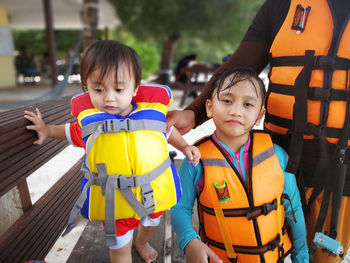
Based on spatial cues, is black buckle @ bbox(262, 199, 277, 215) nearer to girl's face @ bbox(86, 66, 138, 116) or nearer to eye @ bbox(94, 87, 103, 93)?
girl's face @ bbox(86, 66, 138, 116)

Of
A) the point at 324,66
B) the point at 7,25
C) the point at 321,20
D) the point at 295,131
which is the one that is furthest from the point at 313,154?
the point at 7,25

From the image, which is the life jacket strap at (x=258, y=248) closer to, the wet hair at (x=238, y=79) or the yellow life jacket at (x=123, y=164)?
the yellow life jacket at (x=123, y=164)

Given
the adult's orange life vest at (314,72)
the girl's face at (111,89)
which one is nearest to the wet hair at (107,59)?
the girl's face at (111,89)

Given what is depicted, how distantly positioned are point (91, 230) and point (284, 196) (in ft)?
3.76

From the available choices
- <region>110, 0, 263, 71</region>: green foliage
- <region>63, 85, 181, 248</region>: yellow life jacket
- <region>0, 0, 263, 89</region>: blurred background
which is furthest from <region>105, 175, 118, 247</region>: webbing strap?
<region>110, 0, 263, 71</region>: green foliage

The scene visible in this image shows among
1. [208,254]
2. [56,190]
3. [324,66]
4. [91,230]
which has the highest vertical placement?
[324,66]

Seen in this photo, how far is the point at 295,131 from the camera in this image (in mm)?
1300

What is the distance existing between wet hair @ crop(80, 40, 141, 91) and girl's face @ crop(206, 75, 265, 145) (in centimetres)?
42

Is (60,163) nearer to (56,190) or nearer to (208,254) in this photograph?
(56,190)

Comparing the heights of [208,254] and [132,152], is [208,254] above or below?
below

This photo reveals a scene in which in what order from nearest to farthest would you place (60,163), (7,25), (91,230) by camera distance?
(91,230) → (60,163) → (7,25)

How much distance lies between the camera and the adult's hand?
144cm

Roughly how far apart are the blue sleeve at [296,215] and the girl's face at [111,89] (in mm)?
783

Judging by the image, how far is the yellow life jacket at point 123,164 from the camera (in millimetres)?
Result: 1182
